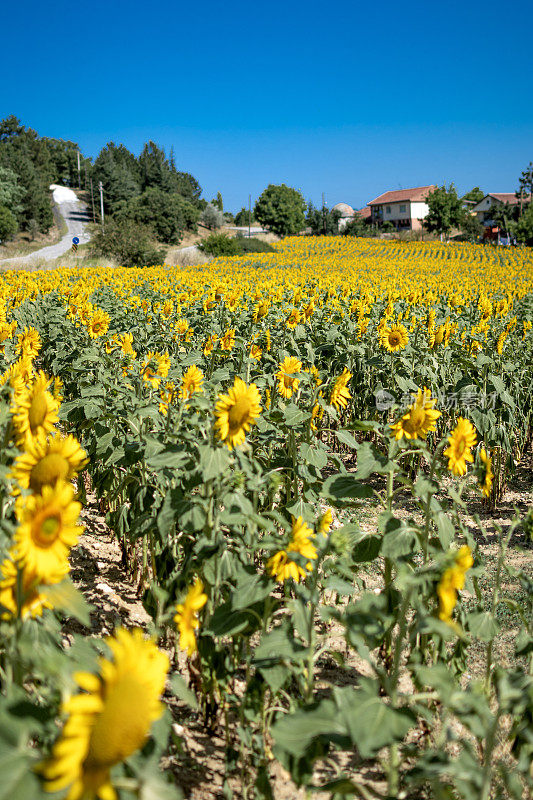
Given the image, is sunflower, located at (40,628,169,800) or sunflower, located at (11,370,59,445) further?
sunflower, located at (11,370,59,445)

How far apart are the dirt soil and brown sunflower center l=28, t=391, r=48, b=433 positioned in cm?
74

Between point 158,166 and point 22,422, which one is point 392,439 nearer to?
point 22,422

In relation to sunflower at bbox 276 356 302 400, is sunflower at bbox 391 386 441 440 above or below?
below

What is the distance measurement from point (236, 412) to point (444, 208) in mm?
53071

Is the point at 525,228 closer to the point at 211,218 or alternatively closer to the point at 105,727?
the point at 211,218

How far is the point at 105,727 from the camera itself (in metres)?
0.89

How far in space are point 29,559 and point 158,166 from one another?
83.0 meters

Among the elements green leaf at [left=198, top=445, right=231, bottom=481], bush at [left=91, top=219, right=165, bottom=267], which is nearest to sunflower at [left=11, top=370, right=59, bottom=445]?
green leaf at [left=198, top=445, right=231, bottom=481]

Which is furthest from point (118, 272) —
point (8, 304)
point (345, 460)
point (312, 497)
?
point (312, 497)

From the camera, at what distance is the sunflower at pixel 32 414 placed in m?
1.90

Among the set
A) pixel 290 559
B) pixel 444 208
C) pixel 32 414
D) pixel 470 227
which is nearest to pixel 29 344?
pixel 32 414

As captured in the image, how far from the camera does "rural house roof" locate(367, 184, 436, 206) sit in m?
74.4

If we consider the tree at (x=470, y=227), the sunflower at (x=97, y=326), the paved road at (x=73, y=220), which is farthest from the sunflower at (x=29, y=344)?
the tree at (x=470, y=227)

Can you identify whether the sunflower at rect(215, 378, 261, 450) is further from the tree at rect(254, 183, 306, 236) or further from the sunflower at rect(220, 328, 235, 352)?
the tree at rect(254, 183, 306, 236)
